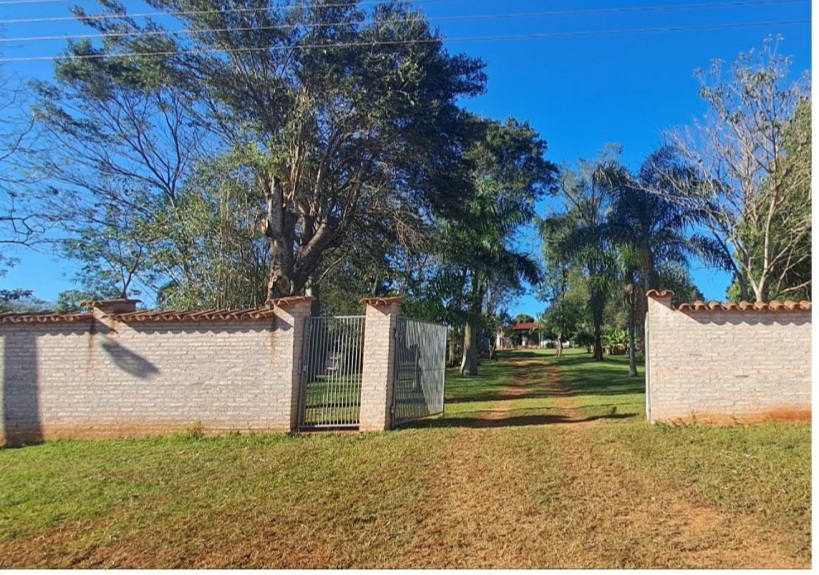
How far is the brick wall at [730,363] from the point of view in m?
8.08

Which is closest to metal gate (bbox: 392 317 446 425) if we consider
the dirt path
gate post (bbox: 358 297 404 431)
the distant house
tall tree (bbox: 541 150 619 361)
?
gate post (bbox: 358 297 404 431)

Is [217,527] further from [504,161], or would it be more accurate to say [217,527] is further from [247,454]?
[504,161]

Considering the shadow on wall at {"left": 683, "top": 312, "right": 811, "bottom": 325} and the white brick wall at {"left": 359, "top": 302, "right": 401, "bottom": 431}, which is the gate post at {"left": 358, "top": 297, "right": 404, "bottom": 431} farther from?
the shadow on wall at {"left": 683, "top": 312, "right": 811, "bottom": 325}

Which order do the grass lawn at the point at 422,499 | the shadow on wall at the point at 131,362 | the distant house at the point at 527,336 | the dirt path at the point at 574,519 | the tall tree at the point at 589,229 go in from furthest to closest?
the distant house at the point at 527,336 → the tall tree at the point at 589,229 → the shadow on wall at the point at 131,362 → the grass lawn at the point at 422,499 → the dirt path at the point at 574,519

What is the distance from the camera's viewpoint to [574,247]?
62.3 ft

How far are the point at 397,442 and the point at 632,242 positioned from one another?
13236 millimetres

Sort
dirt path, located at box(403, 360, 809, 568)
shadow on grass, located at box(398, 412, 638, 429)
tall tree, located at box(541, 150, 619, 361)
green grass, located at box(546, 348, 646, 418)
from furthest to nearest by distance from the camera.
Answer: tall tree, located at box(541, 150, 619, 361), green grass, located at box(546, 348, 646, 418), shadow on grass, located at box(398, 412, 638, 429), dirt path, located at box(403, 360, 809, 568)

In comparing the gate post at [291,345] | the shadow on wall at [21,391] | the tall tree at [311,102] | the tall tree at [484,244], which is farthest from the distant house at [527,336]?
the shadow on wall at [21,391]

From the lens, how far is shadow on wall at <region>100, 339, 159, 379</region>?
27.5ft

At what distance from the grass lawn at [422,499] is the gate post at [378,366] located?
13.4 inches

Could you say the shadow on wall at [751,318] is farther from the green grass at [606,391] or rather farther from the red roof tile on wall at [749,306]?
the green grass at [606,391]

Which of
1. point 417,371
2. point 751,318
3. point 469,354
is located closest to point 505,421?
point 417,371

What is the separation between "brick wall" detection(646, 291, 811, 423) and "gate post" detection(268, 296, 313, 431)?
19.1 feet

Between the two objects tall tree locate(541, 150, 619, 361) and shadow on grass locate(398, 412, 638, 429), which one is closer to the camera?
shadow on grass locate(398, 412, 638, 429)
